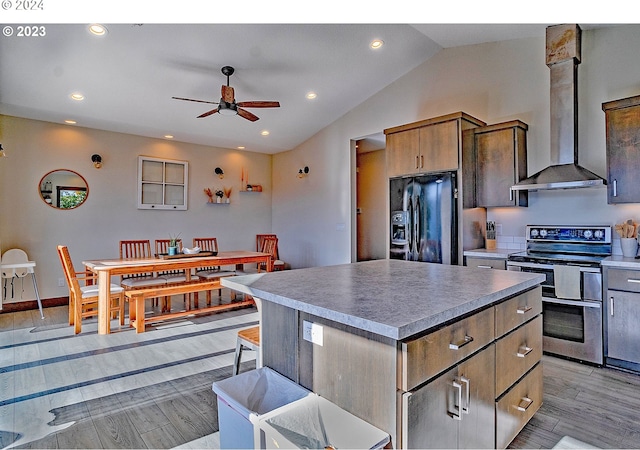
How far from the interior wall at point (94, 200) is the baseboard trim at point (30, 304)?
0.23 ft

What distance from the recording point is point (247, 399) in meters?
1.46

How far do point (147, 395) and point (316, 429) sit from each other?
182cm

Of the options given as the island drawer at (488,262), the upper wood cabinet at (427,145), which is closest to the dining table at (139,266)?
the upper wood cabinet at (427,145)

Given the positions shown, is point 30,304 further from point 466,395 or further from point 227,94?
point 466,395

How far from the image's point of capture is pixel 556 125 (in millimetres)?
3529

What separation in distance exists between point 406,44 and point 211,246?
4311 millimetres

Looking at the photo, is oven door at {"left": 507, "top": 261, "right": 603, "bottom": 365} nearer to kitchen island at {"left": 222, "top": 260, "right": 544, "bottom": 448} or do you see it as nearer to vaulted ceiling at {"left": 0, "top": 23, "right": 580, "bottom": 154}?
kitchen island at {"left": 222, "top": 260, "right": 544, "bottom": 448}

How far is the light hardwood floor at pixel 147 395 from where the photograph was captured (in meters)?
1.98

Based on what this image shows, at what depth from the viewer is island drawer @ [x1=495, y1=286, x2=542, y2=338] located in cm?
166

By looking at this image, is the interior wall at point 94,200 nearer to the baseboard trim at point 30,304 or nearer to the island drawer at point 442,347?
the baseboard trim at point 30,304

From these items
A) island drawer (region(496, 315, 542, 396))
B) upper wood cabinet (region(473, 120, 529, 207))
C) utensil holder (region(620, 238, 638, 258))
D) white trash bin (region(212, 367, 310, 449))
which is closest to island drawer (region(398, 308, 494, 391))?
island drawer (region(496, 315, 542, 396))

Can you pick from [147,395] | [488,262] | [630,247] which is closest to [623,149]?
[630,247]

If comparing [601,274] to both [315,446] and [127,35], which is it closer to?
[315,446]
